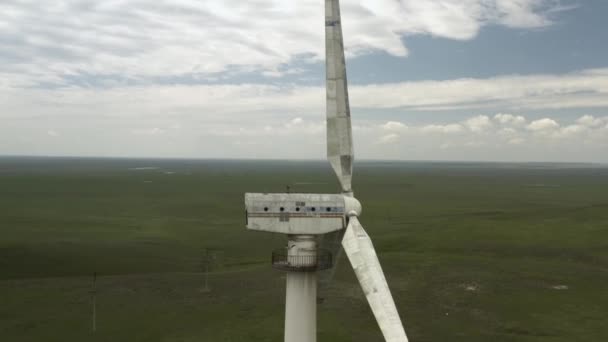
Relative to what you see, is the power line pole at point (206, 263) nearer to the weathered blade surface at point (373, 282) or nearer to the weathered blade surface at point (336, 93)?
the weathered blade surface at point (336, 93)

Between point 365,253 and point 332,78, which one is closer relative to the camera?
point 365,253

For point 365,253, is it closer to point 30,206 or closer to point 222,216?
point 222,216

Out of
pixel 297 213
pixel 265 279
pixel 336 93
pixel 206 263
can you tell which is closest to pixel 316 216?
pixel 297 213

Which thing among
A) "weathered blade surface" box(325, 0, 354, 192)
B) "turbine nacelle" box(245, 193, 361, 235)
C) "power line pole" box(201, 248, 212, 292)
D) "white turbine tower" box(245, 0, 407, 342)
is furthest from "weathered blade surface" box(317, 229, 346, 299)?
"power line pole" box(201, 248, 212, 292)

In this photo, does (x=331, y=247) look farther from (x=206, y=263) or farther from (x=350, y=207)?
(x=206, y=263)

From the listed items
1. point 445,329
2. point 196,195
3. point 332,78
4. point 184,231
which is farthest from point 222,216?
point 332,78

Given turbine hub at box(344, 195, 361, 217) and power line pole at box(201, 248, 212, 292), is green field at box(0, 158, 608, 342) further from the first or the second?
turbine hub at box(344, 195, 361, 217)
